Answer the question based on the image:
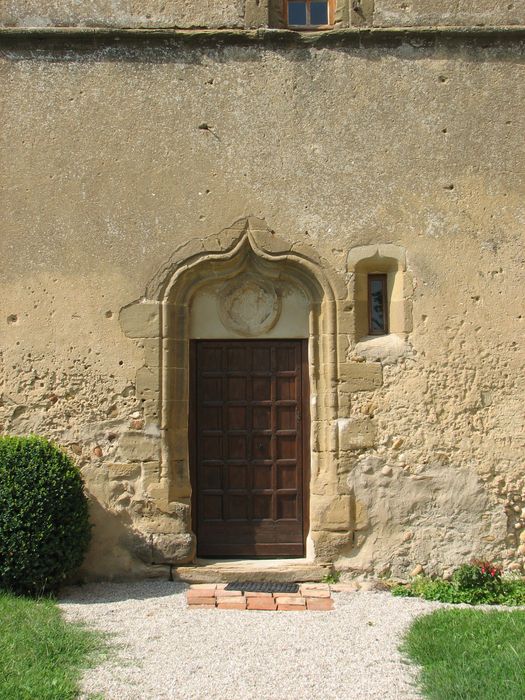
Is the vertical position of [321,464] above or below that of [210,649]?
above

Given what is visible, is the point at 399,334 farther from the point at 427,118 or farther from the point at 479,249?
the point at 427,118

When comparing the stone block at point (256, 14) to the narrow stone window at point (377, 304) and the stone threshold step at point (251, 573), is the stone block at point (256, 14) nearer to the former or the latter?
the narrow stone window at point (377, 304)

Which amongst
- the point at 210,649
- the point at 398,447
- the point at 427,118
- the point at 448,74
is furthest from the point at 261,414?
the point at 448,74

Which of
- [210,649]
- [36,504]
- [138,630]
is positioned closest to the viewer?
[210,649]

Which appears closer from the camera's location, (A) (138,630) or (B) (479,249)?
(A) (138,630)

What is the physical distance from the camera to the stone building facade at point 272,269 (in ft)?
19.9

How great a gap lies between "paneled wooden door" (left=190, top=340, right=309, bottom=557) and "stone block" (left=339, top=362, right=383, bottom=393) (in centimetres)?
42

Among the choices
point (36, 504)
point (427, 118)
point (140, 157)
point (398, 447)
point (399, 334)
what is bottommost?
point (36, 504)

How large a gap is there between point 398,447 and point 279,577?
154 cm

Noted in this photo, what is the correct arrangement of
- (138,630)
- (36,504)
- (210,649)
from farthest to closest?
1. (36,504)
2. (138,630)
3. (210,649)

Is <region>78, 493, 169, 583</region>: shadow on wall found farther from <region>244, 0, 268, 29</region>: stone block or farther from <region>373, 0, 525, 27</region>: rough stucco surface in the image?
<region>373, 0, 525, 27</region>: rough stucco surface

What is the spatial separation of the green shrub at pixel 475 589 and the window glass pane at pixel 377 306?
7.16ft

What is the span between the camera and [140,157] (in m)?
6.22

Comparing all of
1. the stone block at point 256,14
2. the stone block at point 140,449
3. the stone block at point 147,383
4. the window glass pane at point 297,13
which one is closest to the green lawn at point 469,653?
the stone block at point 140,449
